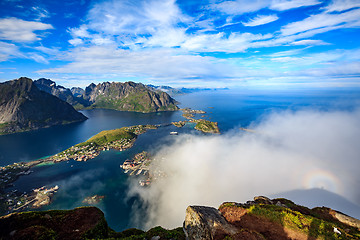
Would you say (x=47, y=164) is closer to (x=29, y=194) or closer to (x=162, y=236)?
(x=29, y=194)

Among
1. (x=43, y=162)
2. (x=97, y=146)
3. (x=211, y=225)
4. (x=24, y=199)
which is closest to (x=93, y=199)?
(x=24, y=199)

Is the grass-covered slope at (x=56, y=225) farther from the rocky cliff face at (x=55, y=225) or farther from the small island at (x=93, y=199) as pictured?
the small island at (x=93, y=199)

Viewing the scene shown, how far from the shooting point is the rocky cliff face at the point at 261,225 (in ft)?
79.5

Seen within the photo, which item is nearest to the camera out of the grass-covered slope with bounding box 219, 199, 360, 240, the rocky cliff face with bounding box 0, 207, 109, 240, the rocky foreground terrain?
the rocky cliff face with bounding box 0, 207, 109, 240

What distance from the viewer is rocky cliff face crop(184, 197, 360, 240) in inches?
953

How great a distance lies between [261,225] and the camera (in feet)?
89.9

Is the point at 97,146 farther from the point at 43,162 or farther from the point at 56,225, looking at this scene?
the point at 56,225

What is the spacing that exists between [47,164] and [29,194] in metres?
46.8

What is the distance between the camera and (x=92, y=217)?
27.0m

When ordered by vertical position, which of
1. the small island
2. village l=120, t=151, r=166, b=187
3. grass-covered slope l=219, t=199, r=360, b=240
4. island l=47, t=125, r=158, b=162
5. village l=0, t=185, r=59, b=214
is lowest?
the small island

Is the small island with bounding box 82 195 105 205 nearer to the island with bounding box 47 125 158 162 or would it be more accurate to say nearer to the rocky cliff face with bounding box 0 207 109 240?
the island with bounding box 47 125 158 162

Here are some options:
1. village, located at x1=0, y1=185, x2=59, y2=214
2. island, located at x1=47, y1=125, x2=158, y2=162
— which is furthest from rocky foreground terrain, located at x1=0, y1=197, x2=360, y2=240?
island, located at x1=47, y1=125, x2=158, y2=162

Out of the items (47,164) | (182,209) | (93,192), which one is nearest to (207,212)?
(182,209)

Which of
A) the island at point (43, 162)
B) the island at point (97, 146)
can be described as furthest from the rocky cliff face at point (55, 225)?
the island at point (97, 146)
